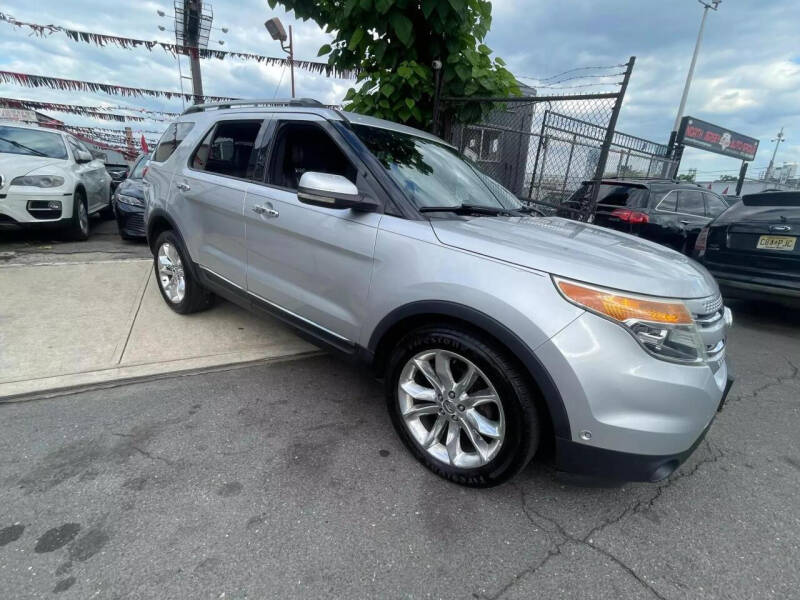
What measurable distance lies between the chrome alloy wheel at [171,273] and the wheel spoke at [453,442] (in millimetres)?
2911

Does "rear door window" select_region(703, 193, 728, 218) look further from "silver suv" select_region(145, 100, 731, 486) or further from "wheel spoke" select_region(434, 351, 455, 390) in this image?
"wheel spoke" select_region(434, 351, 455, 390)

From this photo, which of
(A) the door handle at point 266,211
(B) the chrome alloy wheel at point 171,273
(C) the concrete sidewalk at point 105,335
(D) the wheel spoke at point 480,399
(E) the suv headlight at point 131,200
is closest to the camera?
(D) the wheel spoke at point 480,399

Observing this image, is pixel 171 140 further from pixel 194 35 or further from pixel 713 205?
pixel 194 35

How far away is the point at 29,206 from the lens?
5.75m

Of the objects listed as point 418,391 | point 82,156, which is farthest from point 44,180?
point 418,391

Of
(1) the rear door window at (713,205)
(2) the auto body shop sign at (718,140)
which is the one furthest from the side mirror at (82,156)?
(2) the auto body shop sign at (718,140)

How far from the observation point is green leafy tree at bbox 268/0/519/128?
3.93m

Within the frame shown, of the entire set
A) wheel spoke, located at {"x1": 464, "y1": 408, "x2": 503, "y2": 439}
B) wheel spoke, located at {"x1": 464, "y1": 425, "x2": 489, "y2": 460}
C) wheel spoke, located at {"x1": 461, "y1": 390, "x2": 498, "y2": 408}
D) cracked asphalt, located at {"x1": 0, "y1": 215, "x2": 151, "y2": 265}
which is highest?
wheel spoke, located at {"x1": 461, "y1": 390, "x2": 498, "y2": 408}

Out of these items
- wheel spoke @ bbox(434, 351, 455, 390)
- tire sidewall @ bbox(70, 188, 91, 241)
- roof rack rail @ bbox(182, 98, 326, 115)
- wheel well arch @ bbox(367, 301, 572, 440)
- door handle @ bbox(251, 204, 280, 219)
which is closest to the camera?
wheel well arch @ bbox(367, 301, 572, 440)

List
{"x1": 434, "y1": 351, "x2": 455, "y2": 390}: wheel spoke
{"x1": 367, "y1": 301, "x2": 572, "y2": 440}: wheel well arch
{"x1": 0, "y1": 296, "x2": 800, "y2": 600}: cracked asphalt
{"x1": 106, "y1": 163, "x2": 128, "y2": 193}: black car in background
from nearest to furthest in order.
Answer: {"x1": 0, "y1": 296, "x2": 800, "y2": 600}: cracked asphalt < {"x1": 367, "y1": 301, "x2": 572, "y2": 440}: wheel well arch < {"x1": 434, "y1": 351, "x2": 455, "y2": 390}: wheel spoke < {"x1": 106, "y1": 163, "x2": 128, "y2": 193}: black car in background

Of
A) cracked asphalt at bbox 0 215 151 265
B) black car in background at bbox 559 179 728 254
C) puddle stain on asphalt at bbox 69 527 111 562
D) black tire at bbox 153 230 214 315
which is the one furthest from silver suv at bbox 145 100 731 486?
black car in background at bbox 559 179 728 254

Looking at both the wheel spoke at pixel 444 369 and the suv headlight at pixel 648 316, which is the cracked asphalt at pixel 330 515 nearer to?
the wheel spoke at pixel 444 369

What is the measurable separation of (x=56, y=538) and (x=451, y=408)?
5.71 ft

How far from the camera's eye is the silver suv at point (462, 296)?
1616 millimetres
